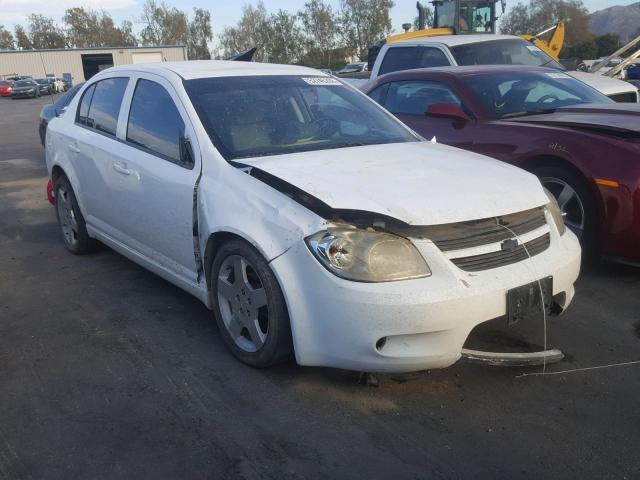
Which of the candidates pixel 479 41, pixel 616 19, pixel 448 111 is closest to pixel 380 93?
pixel 448 111

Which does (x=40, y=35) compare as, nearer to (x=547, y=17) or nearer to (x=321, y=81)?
(x=547, y=17)

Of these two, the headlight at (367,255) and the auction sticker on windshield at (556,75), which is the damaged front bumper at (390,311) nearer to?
the headlight at (367,255)

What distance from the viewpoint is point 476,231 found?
3.16m

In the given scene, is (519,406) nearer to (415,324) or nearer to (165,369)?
(415,324)

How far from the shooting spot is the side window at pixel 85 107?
5.43 meters

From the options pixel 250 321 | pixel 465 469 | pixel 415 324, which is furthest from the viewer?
pixel 250 321

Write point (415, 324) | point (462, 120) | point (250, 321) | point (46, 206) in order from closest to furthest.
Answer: point (415, 324), point (250, 321), point (462, 120), point (46, 206)

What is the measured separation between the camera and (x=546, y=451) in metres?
2.79

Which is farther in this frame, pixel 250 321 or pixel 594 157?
pixel 594 157

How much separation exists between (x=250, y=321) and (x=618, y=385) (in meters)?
1.88

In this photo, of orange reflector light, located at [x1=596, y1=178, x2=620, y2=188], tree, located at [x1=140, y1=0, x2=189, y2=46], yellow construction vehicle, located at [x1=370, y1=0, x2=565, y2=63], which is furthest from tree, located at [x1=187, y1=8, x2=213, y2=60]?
orange reflector light, located at [x1=596, y1=178, x2=620, y2=188]

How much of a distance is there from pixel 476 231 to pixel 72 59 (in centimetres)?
7161

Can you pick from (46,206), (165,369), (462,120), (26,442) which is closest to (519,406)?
(165,369)

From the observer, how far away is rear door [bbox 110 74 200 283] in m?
3.93
